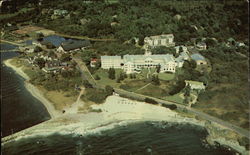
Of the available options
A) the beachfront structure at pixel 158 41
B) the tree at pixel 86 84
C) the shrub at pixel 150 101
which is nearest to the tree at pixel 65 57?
the tree at pixel 86 84

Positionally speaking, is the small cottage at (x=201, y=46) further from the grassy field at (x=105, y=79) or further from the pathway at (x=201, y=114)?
the pathway at (x=201, y=114)

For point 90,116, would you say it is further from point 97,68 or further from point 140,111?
point 97,68

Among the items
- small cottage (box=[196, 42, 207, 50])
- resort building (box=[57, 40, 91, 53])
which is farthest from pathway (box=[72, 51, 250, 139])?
small cottage (box=[196, 42, 207, 50])

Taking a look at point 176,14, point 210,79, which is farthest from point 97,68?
point 176,14

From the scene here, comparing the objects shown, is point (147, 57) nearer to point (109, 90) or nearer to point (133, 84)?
point (133, 84)

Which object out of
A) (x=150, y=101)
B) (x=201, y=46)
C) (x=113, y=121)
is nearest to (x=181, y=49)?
(x=201, y=46)

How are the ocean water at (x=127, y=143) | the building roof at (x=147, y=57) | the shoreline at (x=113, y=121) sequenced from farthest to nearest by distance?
the building roof at (x=147, y=57)
the shoreline at (x=113, y=121)
the ocean water at (x=127, y=143)
